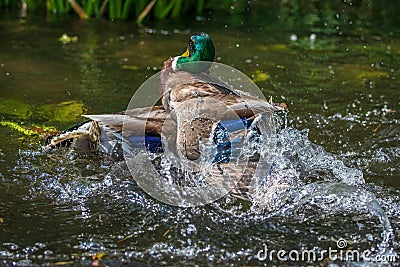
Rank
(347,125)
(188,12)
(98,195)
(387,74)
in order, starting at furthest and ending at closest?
(188,12), (387,74), (347,125), (98,195)

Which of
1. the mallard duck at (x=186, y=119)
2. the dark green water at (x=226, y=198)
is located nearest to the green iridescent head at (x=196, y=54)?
the mallard duck at (x=186, y=119)

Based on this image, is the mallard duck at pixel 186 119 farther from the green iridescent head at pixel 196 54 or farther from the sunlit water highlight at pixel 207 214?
the sunlit water highlight at pixel 207 214

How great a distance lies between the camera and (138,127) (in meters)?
4.27

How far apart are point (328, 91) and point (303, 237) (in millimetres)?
2626

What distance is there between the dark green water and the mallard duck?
0.59 ft

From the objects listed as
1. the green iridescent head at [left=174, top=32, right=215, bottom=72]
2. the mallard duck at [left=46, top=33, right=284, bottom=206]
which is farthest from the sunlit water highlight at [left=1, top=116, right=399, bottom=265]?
the green iridescent head at [left=174, top=32, right=215, bottom=72]

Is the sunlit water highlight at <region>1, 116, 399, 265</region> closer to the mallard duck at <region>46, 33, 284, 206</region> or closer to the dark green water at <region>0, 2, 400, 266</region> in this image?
the dark green water at <region>0, 2, 400, 266</region>

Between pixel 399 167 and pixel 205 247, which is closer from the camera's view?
pixel 205 247

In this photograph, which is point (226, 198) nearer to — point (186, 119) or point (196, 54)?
point (186, 119)

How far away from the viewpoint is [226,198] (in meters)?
4.04

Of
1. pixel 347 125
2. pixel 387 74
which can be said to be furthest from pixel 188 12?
pixel 347 125

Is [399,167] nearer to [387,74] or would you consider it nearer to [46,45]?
[387,74]

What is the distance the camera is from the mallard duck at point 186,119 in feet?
13.0

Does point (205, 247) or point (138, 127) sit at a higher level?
point (138, 127)
